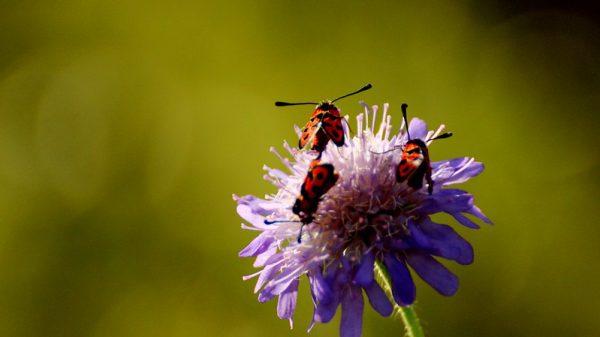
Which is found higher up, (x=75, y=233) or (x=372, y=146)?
Answer: (x=372, y=146)

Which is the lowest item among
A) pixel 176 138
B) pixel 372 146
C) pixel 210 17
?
pixel 372 146

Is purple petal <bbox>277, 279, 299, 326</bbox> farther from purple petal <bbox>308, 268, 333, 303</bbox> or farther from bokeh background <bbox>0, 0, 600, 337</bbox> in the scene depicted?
bokeh background <bbox>0, 0, 600, 337</bbox>

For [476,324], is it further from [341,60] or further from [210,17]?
[210,17]

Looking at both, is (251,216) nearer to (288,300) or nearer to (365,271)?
(288,300)

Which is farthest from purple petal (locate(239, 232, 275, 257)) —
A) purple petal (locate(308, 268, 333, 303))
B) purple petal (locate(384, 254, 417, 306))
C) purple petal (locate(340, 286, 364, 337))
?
purple petal (locate(384, 254, 417, 306))

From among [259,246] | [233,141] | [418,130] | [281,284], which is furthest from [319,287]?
[233,141]

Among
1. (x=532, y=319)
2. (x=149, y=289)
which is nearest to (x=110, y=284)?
(x=149, y=289)
